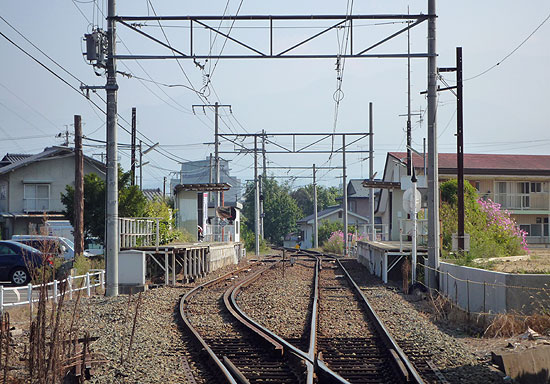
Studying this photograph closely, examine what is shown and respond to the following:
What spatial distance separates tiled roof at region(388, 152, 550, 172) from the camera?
151 ft

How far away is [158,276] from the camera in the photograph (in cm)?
2398

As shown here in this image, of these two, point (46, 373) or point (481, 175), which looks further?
point (481, 175)

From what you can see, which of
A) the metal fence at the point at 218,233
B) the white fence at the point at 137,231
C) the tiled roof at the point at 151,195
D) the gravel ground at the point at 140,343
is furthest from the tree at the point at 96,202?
the gravel ground at the point at 140,343

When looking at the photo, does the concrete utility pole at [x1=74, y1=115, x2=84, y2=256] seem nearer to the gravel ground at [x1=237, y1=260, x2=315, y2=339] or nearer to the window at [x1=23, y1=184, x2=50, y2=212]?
the gravel ground at [x1=237, y1=260, x2=315, y2=339]

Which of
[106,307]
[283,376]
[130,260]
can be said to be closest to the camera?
[283,376]

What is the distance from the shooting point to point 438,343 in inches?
421

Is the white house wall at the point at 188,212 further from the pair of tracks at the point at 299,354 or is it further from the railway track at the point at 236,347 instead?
the pair of tracks at the point at 299,354

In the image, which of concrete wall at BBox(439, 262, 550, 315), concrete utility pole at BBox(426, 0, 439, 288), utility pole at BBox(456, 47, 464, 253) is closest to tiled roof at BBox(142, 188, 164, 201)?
utility pole at BBox(456, 47, 464, 253)

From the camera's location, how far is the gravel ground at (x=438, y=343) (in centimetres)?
873

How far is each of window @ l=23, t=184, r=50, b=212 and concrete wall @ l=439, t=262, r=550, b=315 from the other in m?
38.2

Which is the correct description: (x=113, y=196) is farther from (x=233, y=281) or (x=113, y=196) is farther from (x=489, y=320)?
(x=489, y=320)

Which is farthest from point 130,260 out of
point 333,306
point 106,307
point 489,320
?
point 489,320

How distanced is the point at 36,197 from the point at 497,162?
1242 inches

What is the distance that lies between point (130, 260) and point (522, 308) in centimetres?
1211
